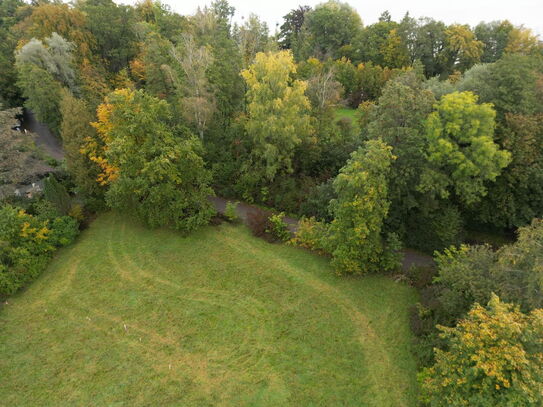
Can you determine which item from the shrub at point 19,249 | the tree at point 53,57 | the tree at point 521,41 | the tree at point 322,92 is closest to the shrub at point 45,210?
the shrub at point 19,249

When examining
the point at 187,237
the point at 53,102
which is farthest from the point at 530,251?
the point at 53,102

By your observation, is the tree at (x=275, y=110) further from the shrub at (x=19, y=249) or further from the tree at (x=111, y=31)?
the tree at (x=111, y=31)

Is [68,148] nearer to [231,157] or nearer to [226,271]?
[231,157]

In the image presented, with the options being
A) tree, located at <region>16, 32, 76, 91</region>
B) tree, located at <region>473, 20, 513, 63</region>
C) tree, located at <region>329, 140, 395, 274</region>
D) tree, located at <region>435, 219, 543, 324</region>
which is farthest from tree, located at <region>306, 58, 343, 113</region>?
tree, located at <region>473, 20, 513, 63</region>

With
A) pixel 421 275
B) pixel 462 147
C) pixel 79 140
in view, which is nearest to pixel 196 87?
pixel 79 140

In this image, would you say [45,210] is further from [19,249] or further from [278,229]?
[278,229]

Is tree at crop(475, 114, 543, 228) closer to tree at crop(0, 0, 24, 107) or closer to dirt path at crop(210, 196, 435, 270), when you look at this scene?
dirt path at crop(210, 196, 435, 270)
